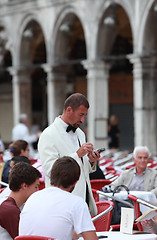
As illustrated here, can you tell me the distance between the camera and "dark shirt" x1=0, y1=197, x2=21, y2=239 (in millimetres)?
4348

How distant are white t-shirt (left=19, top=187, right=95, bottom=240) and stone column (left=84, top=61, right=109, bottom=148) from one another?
13.6 metres

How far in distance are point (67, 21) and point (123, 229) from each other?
14.6 meters

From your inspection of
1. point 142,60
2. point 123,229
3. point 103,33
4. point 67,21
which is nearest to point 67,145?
point 123,229

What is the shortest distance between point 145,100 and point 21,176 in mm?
11974

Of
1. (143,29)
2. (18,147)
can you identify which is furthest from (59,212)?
(143,29)

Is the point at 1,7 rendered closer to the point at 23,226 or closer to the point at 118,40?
the point at 118,40

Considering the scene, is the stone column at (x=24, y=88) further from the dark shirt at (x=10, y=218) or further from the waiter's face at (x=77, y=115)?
the dark shirt at (x=10, y=218)

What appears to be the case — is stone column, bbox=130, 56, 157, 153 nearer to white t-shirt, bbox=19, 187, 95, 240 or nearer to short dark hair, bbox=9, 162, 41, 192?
short dark hair, bbox=9, 162, 41, 192

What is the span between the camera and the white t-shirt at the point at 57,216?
381 centimetres

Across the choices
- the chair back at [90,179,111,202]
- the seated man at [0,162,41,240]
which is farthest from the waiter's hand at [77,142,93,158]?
the chair back at [90,179,111,202]

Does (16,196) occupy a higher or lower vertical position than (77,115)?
lower

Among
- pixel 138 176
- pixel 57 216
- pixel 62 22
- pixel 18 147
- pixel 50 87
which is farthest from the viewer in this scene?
pixel 50 87

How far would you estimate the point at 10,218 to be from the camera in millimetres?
4359

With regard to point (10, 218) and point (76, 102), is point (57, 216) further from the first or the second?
point (76, 102)
